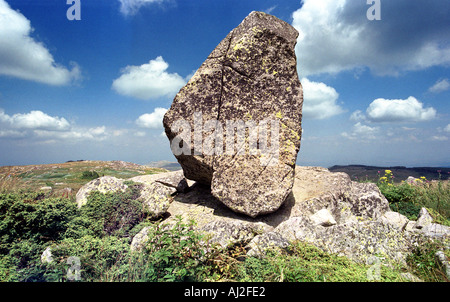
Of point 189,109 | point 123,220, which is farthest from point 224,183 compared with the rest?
point 123,220

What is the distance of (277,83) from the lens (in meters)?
8.26

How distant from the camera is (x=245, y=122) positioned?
26.7ft

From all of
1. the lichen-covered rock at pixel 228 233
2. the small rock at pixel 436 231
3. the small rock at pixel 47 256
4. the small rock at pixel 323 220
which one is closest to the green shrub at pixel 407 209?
the small rock at pixel 436 231

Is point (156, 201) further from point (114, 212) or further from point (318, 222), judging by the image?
point (318, 222)

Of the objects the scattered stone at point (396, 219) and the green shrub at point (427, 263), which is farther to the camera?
the scattered stone at point (396, 219)

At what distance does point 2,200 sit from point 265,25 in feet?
29.2

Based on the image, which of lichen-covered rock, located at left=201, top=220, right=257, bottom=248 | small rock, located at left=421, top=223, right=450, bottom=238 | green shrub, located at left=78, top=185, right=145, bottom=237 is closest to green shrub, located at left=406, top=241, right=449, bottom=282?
small rock, located at left=421, top=223, right=450, bottom=238

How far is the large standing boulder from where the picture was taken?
8.09 meters

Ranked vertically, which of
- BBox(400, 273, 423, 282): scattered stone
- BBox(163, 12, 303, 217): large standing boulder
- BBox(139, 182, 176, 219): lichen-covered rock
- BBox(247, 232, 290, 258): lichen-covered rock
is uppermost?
BBox(163, 12, 303, 217): large standing boulder

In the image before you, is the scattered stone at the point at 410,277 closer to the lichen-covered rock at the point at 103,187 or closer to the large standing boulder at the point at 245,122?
the large standing boulder at the point at 245,122

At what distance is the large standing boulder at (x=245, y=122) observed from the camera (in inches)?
318

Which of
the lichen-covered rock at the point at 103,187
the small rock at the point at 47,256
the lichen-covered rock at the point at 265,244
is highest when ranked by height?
the lichen-covered rock at the point at 103,187

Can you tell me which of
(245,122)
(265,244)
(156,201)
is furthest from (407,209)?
(156,201)

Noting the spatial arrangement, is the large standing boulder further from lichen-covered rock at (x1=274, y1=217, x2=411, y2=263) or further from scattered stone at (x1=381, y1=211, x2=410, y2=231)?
scattered stone at (x1=381, y1=211, x2=410, y2=231)
